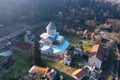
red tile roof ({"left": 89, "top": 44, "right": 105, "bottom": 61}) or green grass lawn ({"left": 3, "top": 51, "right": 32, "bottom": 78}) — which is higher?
red tile roof ({"left": 89, "top": 44, "right": 105, "bottom": 61})

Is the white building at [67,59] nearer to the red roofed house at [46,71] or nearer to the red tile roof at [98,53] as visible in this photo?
the red roofed house at [46,71]

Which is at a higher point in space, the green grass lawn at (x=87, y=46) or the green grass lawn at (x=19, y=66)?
the green grass lawn at (x=87, y=46)

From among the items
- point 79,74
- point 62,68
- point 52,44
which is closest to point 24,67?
point 62,68

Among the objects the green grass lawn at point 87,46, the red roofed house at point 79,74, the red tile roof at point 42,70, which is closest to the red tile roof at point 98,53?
the green grass lawn at point 87,46

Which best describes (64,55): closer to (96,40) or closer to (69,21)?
(96,40)

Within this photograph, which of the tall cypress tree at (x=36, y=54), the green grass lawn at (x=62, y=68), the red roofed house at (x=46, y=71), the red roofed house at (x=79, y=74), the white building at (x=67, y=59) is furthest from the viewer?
the white building at (x=67, y=59)

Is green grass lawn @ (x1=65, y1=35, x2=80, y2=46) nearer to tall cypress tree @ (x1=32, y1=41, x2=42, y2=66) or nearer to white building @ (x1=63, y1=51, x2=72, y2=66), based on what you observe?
white building @ (x1=63, y1=51, x2=72, y2=66)

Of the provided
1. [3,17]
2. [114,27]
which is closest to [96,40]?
[114,27]

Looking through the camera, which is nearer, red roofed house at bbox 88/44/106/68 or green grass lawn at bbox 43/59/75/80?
green grass lawn at bbox 43/59/75/80

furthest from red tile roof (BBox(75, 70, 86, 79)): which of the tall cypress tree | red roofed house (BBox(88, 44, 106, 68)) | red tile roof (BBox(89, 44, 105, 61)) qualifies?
the tall cypress tree
